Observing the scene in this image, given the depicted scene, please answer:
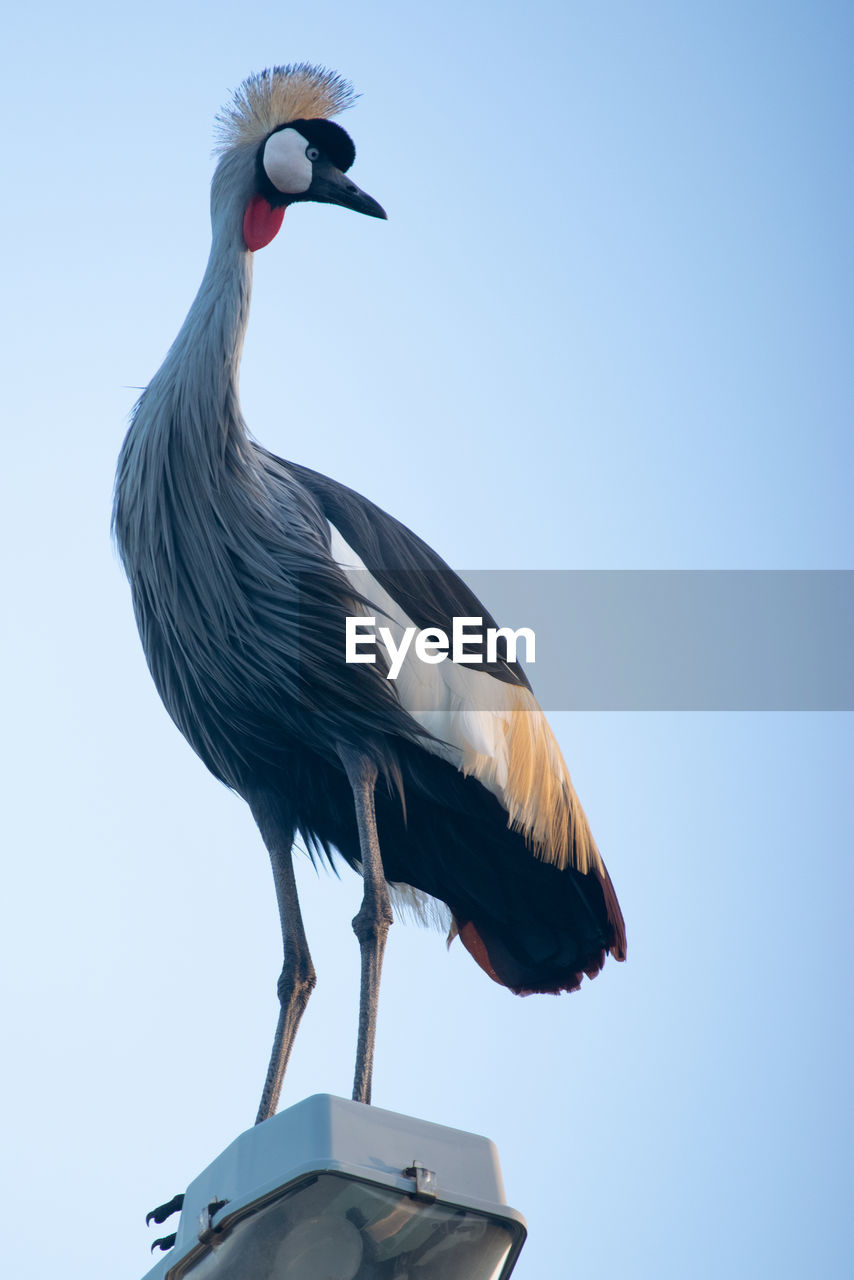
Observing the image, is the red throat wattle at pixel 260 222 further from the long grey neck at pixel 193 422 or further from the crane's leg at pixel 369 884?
the crane's leg at pixel 369 884

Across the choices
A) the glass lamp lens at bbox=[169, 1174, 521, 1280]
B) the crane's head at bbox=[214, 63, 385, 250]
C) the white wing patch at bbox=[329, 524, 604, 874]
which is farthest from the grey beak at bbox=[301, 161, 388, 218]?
the glass lamp lens at bbox=[169, 1174, 521, 1280]

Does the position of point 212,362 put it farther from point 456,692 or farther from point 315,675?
point 456,692

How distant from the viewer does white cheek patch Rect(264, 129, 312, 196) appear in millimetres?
5109

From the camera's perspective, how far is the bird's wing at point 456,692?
479cm

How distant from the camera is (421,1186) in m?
3.42

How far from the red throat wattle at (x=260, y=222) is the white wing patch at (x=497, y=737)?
1053mm

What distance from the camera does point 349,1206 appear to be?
345 cm

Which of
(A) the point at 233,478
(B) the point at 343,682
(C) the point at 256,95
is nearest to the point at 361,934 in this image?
(B) the point at 343,682

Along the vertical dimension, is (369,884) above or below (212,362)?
below

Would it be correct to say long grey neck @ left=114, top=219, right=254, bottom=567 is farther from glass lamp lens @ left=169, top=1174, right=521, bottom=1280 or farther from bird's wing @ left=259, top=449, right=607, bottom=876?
glass lamp lens @ left=169, top=1174, right=521, bottom=1280

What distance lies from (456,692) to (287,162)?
1925mm

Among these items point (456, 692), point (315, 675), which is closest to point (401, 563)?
point (456, 692)

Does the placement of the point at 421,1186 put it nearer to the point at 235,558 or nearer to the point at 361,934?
the point at 361,934

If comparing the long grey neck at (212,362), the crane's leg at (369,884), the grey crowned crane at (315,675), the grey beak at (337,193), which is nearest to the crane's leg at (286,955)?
the grey crowned crane at (315,675)
